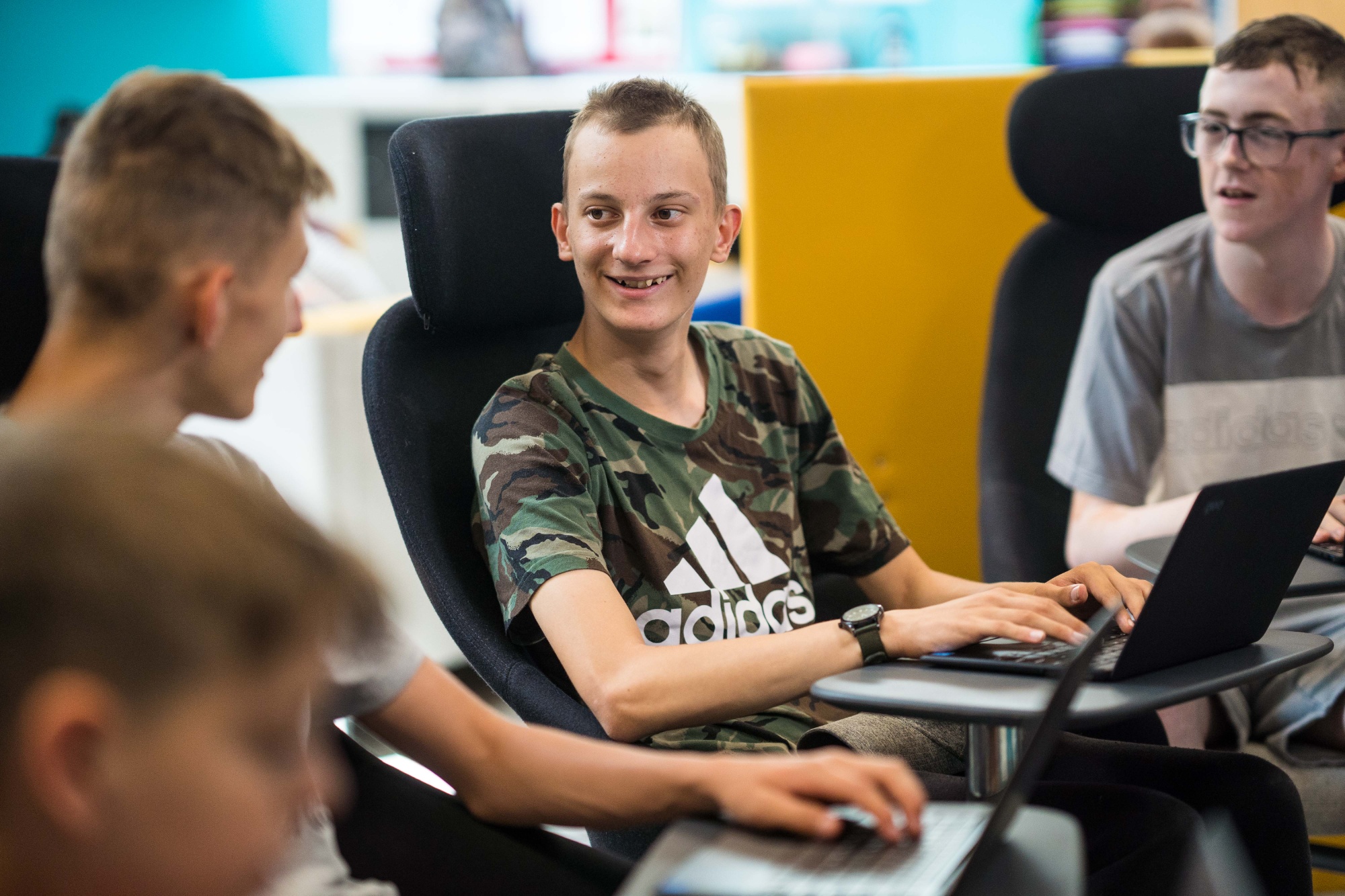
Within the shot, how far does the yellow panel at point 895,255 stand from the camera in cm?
212

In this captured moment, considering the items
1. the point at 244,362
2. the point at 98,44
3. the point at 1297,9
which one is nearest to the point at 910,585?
the point at 244,362

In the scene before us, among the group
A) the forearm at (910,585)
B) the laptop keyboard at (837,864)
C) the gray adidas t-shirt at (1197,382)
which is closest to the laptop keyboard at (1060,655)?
the laptop keyboard at (837,864)

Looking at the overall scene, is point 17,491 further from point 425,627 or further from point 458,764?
point 425,627

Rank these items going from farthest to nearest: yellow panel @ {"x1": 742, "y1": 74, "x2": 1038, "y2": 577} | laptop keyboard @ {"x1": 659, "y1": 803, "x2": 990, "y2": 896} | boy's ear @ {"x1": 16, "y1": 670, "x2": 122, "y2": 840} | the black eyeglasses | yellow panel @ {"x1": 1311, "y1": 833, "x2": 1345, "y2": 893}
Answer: yellow panel @ {"x1": 742, "y1": 74, "x2": 1038, "y2": 577}
yellow panel @ {"x1": 1311, "y1": 833, "x2": 1345, "y2": 893}
the black eyeglasses
laptop keyboard @ {"x1": 659, "y1": 803, "x2": 990, "y2": 896}
boy's ear @ {"x1": 16, "y1": 670, "x2": 122, "y2": 840}

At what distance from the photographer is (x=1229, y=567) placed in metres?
1.05

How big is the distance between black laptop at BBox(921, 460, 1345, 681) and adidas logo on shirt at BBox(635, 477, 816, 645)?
0.27 meters

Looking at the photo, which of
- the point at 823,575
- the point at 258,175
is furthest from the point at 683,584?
the point at 258,175

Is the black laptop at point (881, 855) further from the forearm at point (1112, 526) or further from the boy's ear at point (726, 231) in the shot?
the forearm at point (1112, 526)

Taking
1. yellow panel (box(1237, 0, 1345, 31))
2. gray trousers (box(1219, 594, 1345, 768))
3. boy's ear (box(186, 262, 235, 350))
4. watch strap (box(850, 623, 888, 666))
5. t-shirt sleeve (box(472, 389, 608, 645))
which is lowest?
gray trousers (box(1219, 594, 1345, 768))

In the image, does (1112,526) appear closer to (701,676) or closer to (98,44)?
(701,676)

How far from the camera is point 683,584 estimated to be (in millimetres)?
1303

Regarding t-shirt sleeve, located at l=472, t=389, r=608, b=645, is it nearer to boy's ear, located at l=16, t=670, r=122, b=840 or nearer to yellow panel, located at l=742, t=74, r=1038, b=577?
boy's ear, located at l=16, t=670, r=122, b=840

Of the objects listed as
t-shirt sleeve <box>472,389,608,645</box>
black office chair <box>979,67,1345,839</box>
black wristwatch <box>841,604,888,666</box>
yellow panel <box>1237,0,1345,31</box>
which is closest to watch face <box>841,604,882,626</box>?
black wristwatch <box>841,604,888,666</box>

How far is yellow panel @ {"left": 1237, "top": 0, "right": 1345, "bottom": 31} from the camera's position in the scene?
7.35 ft
